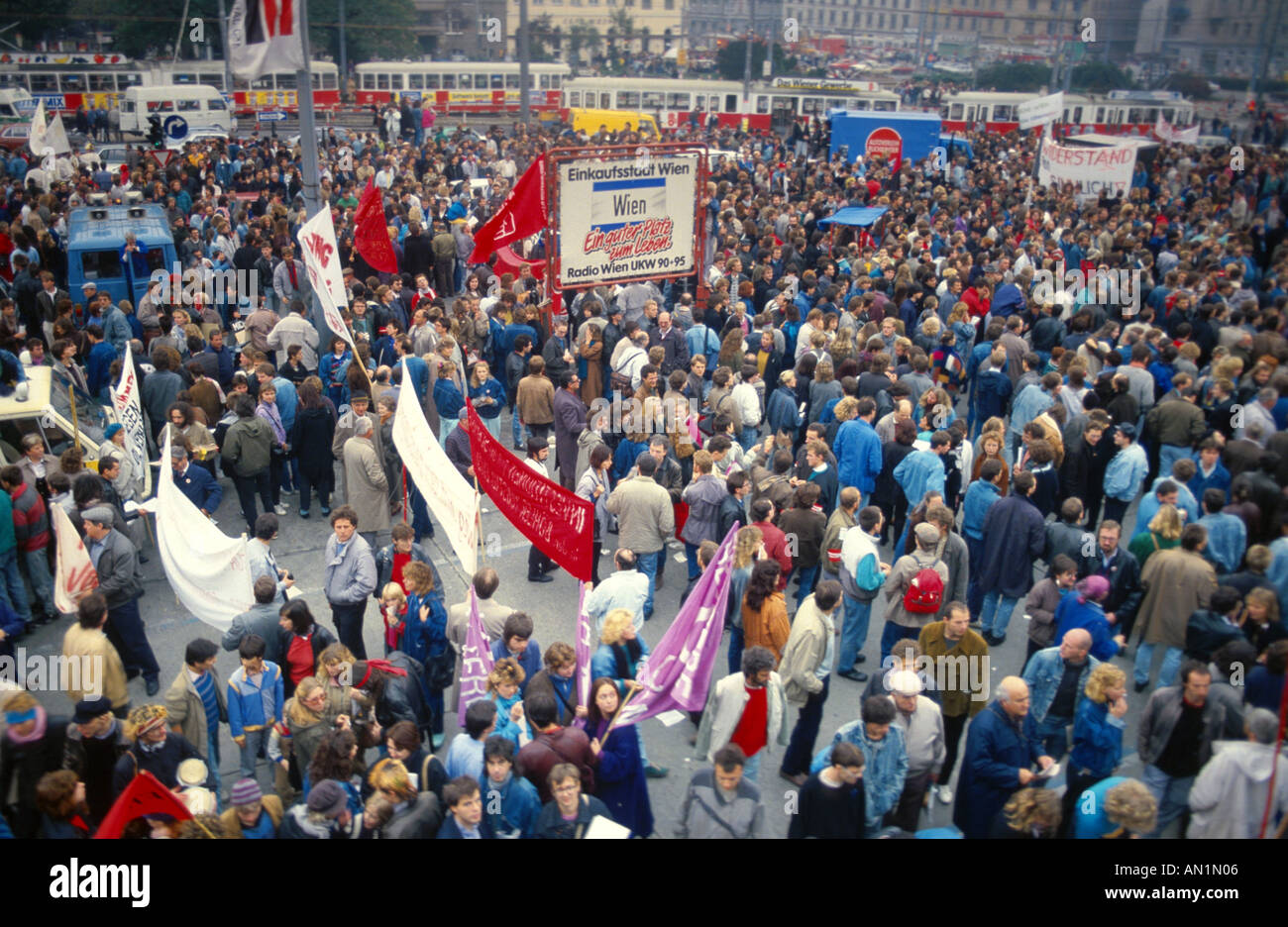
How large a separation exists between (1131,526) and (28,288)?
585 inches

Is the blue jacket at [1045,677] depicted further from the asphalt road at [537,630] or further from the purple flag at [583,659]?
the purple flag at [583,659]

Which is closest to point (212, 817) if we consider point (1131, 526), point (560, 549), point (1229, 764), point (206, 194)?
point (560, 549)

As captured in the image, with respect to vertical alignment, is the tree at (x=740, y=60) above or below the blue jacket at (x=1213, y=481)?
above

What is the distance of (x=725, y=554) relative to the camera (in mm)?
A: 6434

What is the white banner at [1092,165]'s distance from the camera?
21172mm

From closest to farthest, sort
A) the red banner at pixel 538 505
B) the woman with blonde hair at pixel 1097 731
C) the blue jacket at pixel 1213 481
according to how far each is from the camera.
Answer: the woman with blonde hair at pixel 1097 731 < the red banner at pixel 538 505 < the blue jacket at pixel 1213 481

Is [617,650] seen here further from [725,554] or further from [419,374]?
[419,374]

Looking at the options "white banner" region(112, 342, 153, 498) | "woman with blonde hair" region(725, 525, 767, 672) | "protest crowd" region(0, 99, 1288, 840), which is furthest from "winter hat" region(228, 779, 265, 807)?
"white banner" region(112, 342, 153, 498)

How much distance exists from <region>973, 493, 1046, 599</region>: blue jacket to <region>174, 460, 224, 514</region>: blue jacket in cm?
667

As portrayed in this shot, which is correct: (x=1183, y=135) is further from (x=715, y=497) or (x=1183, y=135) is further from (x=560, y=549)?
(x=560, y=549)

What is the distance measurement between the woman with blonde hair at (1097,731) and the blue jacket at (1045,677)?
58 cm

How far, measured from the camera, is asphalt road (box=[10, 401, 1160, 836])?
22.8 ft

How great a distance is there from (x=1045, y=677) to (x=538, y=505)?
3.54 metres

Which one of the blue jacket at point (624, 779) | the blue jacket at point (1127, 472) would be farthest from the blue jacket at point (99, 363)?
the blue jacket at point (1127, 472)
